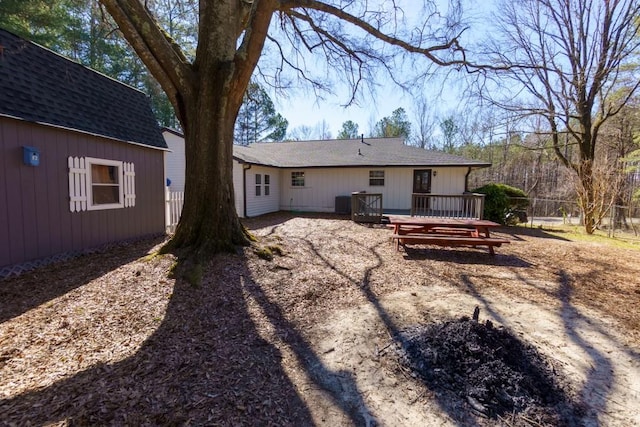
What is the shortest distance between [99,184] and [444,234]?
25.8 ft

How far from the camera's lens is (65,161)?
218 inches

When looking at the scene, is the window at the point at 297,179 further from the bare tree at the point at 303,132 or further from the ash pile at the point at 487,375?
the bare tree at the point at 303,132

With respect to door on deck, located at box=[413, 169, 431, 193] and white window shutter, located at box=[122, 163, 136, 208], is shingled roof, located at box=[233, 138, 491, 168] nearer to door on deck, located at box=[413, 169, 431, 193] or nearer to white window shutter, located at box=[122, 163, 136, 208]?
door on deck, located at box=[413, 169, 431, 193]

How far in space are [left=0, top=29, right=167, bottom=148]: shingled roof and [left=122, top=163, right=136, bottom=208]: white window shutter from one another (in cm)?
67

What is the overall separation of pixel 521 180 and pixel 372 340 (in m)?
30.4

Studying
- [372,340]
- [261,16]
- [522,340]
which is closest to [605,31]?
[261,16]

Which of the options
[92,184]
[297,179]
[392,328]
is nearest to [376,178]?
[297,179]

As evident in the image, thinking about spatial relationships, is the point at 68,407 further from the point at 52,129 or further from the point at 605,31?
the point at 605,31

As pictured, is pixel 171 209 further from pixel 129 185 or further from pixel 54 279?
pixel 54 279

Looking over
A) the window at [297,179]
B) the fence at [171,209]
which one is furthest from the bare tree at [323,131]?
the fence at [171,209]

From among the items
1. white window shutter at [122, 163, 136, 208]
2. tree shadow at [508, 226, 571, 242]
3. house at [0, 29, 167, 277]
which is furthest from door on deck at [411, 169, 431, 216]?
white window shutter at [122, 163, 136, 208]

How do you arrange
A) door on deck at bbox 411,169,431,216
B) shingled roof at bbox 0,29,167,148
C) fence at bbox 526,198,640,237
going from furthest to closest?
door on deck at bbox 411,169,431,216, fence at bbox 526,198,640,237, shingled roof at bbox 0,29,167,148

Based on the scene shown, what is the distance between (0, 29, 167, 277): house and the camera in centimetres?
469

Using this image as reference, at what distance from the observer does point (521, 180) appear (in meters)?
27.1
